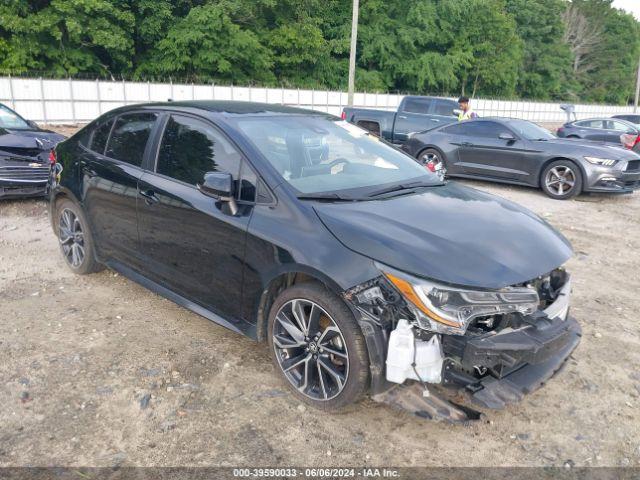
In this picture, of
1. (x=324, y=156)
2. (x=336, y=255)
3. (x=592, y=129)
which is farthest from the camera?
(x=592, y=129)

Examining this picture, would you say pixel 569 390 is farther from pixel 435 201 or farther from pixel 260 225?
pixel 260 225

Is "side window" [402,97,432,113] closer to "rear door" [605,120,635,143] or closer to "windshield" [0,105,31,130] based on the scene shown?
"rear door" [605,120,635,143]

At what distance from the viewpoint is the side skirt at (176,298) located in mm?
3623

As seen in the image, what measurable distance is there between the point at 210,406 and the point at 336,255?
4.01ft

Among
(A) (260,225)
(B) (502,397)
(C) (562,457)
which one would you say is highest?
(A) (260,225)

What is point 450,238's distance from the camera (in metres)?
3.05

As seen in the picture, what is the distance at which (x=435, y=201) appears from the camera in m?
3.62

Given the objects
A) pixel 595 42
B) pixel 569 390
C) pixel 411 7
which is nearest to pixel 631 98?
pixel 595 42

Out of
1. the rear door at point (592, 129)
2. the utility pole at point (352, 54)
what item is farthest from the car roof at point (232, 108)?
the utility pole at point (352, 54)

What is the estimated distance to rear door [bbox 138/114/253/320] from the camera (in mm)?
3566

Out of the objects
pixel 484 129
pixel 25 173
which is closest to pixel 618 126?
pixel 484 129

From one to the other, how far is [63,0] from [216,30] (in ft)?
29.3

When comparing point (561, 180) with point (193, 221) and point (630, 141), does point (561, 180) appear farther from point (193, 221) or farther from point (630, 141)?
point (193, 221)

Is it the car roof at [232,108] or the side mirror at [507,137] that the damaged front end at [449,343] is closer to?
the car roof at [232,108]
